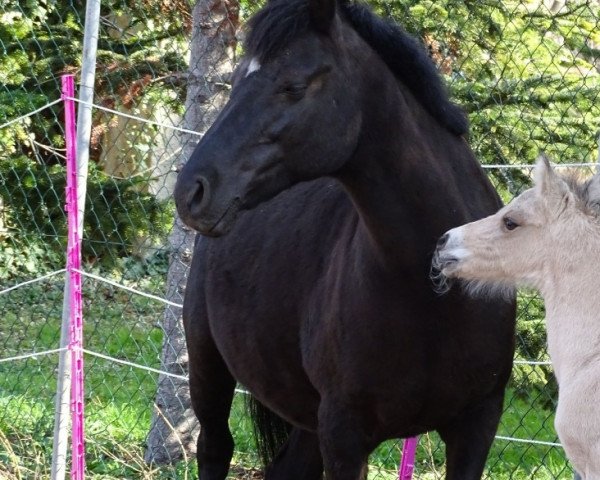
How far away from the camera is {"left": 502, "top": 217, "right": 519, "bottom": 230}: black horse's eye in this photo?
132 inches

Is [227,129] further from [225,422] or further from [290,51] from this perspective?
[225,422]

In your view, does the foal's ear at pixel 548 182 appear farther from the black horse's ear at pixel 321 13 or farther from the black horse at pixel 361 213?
the black horse's ear at pixel 321 13

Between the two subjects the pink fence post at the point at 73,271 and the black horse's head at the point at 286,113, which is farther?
the pink fence post at the point at 73,271

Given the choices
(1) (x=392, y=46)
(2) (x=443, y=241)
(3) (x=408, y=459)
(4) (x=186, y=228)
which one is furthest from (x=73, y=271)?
(2) (x=443, y=241)

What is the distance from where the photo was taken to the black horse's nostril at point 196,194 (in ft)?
10.3

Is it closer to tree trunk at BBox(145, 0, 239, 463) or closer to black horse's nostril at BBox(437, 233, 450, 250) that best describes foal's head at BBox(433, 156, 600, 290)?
black horse's nostril at BBox(437, 233, 450, 250)

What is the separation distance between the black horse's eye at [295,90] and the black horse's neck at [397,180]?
0.26 meters

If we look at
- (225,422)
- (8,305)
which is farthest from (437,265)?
(8,305)

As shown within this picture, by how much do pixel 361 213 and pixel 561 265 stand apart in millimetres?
667

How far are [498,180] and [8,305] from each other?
221 inches

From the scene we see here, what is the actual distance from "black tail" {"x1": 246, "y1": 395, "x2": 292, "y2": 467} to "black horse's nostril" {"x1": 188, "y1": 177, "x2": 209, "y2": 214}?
2044mm

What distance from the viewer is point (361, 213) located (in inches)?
141

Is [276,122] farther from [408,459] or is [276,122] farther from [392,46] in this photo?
[408,459]

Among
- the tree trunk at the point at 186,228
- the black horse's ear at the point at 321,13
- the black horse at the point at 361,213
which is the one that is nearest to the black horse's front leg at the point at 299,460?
the black horse at the point at 361,213
